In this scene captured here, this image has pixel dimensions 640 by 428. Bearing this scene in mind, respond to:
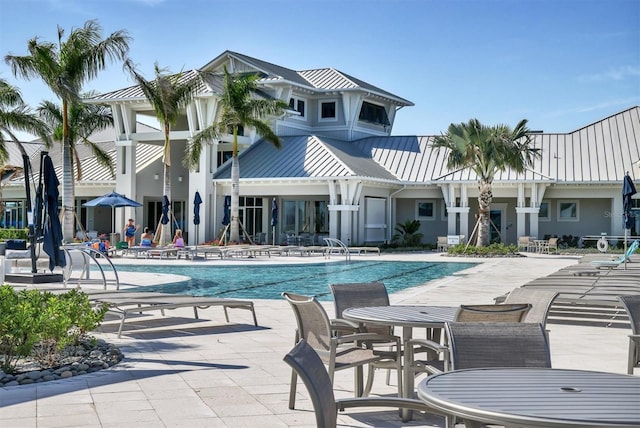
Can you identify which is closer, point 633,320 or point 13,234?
point 633,320

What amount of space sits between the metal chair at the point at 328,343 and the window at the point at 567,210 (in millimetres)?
31766

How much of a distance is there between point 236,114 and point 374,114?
466 inches

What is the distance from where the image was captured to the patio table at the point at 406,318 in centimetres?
568

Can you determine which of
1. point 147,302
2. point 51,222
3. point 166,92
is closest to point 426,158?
point 166,92

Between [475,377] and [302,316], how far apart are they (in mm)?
2395

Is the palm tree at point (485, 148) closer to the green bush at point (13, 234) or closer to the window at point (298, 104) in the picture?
the window at point (298, 104)

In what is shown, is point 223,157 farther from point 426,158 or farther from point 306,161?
point 426,158

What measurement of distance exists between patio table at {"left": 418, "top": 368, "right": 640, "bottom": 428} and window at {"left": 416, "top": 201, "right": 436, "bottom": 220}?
33.9 m

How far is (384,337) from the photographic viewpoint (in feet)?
20.3

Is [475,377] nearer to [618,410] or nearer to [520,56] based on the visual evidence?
[618,410]

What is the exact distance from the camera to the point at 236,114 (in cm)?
3181

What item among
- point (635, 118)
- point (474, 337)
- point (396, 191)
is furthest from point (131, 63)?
point (474, 337)

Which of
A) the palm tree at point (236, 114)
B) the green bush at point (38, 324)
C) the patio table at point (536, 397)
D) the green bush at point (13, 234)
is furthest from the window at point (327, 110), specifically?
the patio table at point (536, 397)

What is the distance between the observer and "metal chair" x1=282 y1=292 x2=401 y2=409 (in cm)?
566
